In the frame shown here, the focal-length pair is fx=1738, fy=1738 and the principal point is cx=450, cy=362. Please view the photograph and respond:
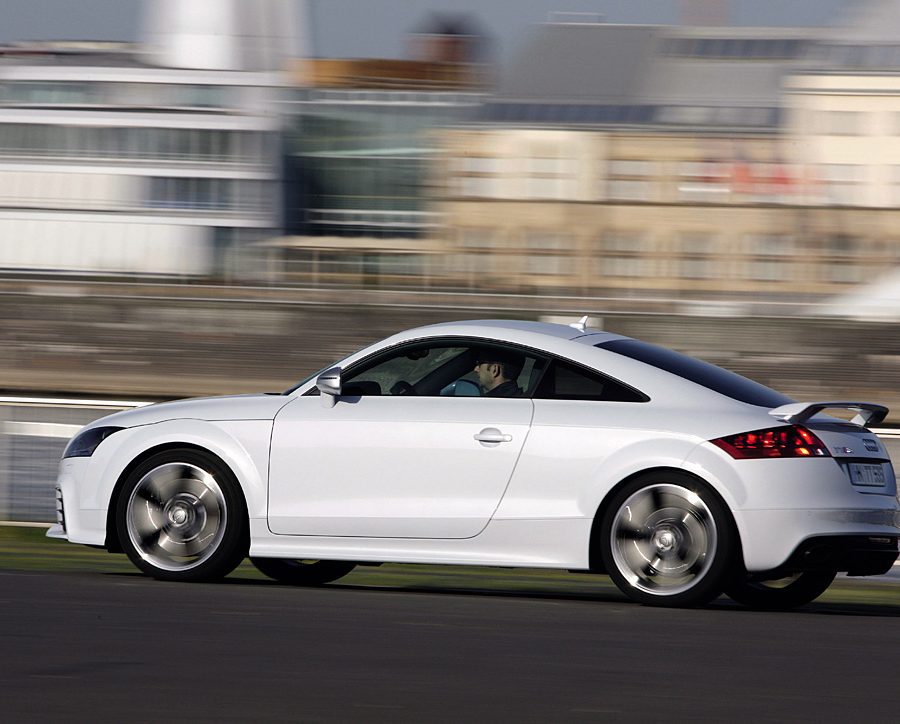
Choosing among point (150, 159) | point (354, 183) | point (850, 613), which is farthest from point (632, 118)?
point (850, 613)

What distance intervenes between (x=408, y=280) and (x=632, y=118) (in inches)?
643

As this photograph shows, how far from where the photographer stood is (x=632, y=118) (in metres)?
87.9

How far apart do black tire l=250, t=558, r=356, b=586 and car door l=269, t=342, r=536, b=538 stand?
1052mm

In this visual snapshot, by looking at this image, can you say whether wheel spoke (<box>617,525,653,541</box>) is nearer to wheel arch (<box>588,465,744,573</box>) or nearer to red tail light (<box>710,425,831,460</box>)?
wheel arch (<box>588,465,744,573</box>)

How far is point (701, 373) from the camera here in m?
8.26

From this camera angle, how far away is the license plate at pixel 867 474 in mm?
7891

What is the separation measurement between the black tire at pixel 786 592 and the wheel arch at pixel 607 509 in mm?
902

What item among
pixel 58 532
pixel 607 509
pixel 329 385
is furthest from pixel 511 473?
pixel 58 532

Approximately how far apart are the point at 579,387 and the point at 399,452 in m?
0.91

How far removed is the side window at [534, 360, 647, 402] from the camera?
8.12m

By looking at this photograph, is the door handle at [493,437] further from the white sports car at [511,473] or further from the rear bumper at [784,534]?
the rear bumper at [784,534]

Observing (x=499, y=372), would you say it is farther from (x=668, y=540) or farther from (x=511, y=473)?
(x=668, y=540)

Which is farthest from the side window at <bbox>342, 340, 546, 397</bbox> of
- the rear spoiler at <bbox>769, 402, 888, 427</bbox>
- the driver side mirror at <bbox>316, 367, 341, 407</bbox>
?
the rear spoiler at <bbox>769, 402, 888, 427</bbox>

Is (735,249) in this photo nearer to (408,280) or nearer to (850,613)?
(408,280)
